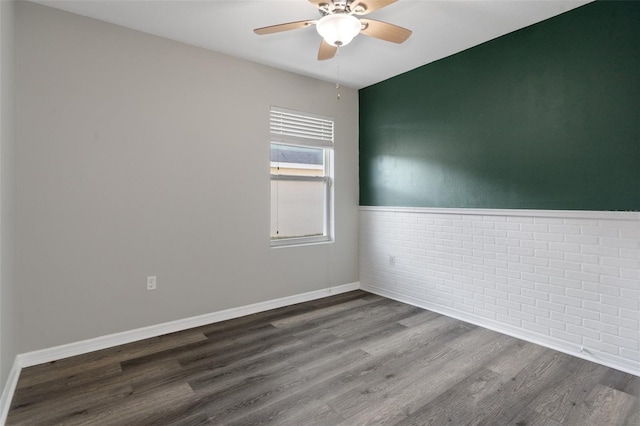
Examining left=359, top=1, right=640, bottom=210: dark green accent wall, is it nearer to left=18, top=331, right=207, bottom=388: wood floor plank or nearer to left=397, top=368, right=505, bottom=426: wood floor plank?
left=397, top=368, right=505, bottom=426: wood floor plank

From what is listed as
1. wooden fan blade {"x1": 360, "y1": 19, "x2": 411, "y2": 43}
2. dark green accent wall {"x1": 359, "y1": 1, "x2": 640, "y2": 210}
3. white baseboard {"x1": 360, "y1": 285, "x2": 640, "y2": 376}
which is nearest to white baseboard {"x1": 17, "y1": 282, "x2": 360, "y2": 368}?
Answer: white baseboard {"x1": 360, "y1": 285, "x2": 640, "y2": 376}

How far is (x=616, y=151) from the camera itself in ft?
7.77

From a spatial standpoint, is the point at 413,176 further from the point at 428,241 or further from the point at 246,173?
the point at 246,173

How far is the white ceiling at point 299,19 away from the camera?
2.44 meters

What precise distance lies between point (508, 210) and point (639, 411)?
5.20 ft

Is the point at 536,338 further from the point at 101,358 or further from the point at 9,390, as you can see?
the point at 9,390

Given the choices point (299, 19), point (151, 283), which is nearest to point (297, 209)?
point (151, 283)

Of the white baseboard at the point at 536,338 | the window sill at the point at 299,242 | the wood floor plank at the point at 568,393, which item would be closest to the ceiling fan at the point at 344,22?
the window sill at the point at 299,242

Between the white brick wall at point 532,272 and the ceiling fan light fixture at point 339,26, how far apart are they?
2.06m

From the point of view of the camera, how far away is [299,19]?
2627mm

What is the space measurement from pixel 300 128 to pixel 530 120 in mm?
2315

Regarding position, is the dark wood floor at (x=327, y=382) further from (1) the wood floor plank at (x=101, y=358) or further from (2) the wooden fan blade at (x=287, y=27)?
(2) the wooden fan blade at (x=287, y=27)

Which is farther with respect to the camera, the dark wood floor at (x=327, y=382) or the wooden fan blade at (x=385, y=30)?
the wooden fan blade at (x=385, y=30)

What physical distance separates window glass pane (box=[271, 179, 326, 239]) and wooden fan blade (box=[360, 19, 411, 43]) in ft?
6.21
